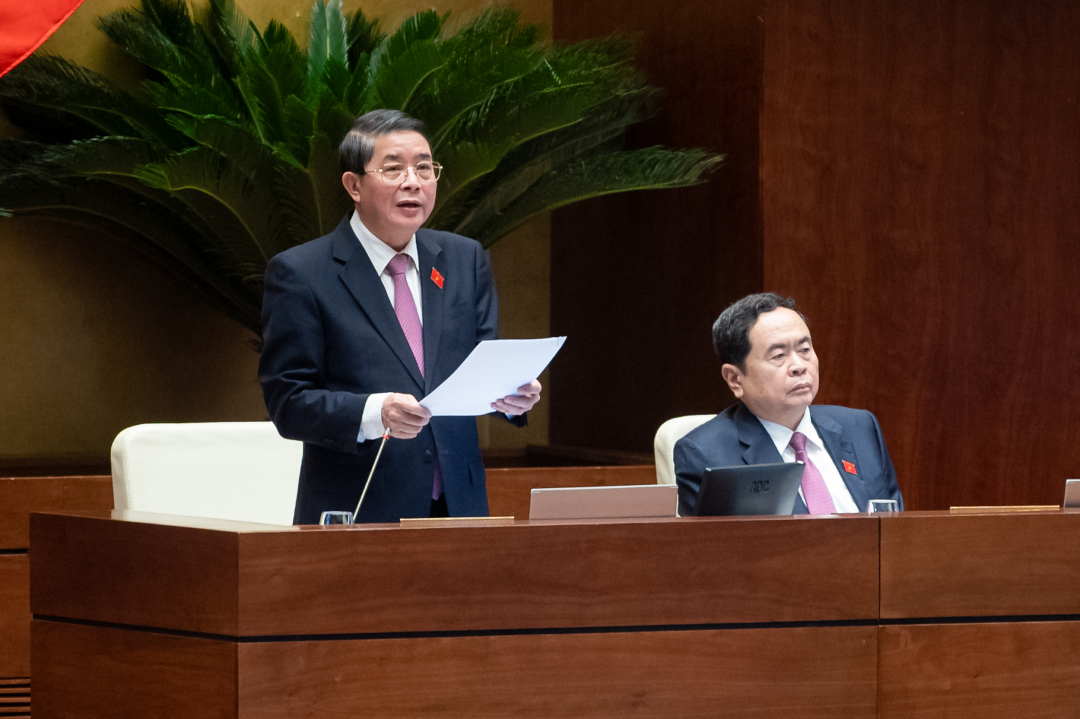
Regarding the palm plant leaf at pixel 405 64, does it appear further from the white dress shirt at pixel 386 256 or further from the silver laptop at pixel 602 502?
the silver laptop at pixel 602 502

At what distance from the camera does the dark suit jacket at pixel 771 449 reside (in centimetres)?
321

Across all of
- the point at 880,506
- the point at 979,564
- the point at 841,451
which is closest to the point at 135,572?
the point at 880,506


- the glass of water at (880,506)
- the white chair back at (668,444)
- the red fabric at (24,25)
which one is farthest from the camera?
the red fabric at (24,25)

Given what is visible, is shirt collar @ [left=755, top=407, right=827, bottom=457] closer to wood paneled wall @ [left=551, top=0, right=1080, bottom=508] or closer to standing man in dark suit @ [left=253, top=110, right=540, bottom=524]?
standing man in dark suit @ [left=253, top=110, right=540, bottom=524]

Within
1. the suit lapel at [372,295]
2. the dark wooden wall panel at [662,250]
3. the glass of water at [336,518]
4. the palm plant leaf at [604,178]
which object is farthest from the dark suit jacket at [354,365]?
the dark wooden wall panel at [662,250]

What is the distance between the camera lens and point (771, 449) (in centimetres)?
329

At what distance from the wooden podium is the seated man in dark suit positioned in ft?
2.40

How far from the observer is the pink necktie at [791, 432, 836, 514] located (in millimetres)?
3223

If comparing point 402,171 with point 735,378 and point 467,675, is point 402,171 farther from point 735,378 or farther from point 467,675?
point 467,675

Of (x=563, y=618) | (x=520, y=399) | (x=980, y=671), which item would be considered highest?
(x=520, y=399)

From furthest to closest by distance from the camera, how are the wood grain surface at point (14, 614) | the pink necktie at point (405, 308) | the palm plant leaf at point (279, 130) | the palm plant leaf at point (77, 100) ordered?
the palm plant leaf at point (77, 100) → the palm plant leaf at point (279, 130) → the wood grain surface at point (14, 614) → the pink necktie at point (405, 308)

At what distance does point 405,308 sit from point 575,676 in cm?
112

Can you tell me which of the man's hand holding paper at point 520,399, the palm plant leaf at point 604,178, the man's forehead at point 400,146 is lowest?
the man's hand holding paper at point 520,399

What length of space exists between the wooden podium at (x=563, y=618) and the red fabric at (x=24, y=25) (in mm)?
2957
